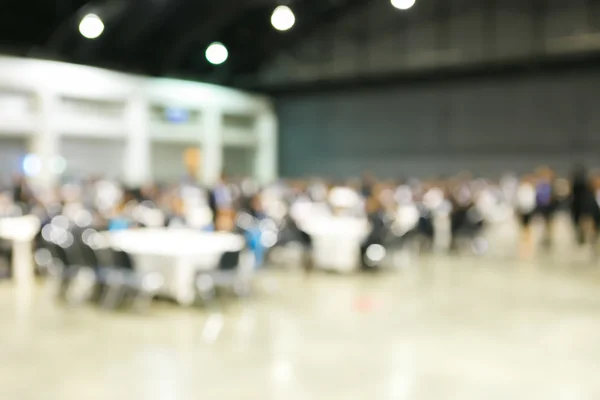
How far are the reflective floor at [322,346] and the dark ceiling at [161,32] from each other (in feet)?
28.4

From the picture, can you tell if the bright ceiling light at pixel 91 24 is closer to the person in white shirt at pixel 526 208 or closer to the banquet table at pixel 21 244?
the banquet table at pixel 21 244

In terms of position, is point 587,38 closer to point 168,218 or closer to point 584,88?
point 584,88

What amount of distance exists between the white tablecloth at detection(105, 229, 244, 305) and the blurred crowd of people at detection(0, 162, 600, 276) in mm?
826

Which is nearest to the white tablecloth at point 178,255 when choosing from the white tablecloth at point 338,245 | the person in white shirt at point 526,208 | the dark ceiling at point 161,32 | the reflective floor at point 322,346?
the reflective floor at point 322,346

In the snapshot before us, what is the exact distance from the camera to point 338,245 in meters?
9.95

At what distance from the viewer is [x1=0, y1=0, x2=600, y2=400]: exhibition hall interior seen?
18.1ft

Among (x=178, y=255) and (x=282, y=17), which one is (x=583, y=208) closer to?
(x=282, y=17)

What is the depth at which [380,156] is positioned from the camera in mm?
20250

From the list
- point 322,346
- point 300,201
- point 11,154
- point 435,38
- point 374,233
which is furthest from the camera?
point 435,38

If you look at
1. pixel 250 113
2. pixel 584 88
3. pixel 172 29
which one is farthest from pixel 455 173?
pixel 172 29

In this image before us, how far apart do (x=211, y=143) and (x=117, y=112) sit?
137 inches

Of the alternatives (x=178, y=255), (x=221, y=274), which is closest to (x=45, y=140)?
(x=178, y=255)

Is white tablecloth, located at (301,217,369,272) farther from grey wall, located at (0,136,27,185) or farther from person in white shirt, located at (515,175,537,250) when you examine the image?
grey wall, located at (0,136,27,185)

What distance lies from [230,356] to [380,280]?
4333mm
